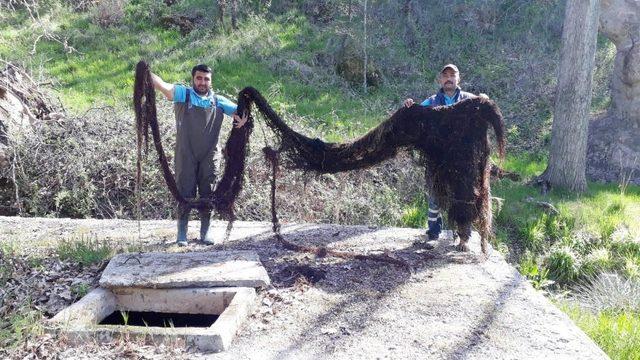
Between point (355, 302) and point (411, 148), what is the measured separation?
5.71 ft

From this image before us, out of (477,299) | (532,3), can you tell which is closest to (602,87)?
(532,3)

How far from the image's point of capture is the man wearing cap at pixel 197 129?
5.18 m

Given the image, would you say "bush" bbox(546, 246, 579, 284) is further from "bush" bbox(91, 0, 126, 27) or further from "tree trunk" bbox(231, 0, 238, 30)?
"bush" bbox(91, 0, 126, 27)

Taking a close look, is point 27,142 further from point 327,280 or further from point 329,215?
point 327,280

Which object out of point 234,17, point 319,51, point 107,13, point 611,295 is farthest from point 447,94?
point 107,13

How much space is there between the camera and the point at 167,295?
4.56m

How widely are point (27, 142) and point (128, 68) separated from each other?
4497 mm

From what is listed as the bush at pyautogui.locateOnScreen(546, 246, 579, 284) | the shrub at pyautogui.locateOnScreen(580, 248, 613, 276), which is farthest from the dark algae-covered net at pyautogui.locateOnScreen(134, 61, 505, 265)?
the shrub at pyautogui.locateOnScreen(580, 248, 613, 276)

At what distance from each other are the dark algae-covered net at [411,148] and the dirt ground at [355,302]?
1.07 ft

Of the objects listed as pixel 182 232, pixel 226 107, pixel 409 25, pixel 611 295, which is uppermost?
pixel 409 25

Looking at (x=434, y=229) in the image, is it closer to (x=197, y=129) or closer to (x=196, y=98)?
(x=197, y=129)

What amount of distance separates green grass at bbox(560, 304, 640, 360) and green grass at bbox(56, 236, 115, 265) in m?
4.57

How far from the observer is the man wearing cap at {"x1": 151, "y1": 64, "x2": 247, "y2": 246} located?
5.18m

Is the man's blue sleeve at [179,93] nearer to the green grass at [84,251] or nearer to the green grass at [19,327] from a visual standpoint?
the green grass at [84,251]
